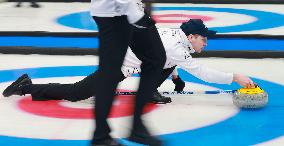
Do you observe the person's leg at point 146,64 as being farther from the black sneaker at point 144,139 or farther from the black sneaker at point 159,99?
the black sneaker at point 159,99

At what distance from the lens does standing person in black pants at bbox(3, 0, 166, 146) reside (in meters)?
2.57

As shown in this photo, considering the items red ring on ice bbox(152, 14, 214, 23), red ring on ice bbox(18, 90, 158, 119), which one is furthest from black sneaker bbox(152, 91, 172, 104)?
red ring on ice bbox(152, 14, 214, 23)

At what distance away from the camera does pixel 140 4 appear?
2.64m

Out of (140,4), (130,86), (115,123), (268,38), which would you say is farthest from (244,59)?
(140,4)

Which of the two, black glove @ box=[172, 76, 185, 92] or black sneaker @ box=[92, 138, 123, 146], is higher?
black sneaker @ box=[92, 138, 123, 146]

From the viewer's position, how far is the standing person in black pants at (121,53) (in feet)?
8.44

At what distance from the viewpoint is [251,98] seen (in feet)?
12.3

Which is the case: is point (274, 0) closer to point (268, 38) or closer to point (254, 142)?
point (268, 38)

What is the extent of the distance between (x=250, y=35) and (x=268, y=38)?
0.25 metres

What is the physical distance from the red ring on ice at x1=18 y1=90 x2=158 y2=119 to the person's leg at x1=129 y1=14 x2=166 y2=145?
803 mm

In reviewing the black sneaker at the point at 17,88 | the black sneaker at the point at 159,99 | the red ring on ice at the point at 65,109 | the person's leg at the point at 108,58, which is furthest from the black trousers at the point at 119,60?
the black sneaker at the point at 17,88

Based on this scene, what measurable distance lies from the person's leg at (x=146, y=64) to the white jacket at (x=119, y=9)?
0.15 metres

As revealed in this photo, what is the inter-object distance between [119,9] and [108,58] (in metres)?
0.25

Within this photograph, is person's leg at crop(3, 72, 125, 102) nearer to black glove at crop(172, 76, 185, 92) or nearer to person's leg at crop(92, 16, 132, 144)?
black glove at crop(172, 76, 185, 92)
